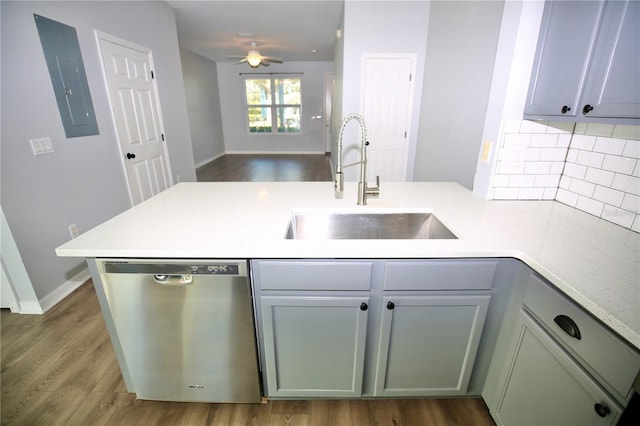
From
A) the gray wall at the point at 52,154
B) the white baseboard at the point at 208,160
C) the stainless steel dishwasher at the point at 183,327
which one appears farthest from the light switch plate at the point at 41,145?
the white baseboard at the point at 208,160

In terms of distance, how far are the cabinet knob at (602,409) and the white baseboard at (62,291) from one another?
3084mm

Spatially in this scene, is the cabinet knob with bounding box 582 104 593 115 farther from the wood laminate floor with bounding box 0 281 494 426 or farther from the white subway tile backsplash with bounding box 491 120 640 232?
the wood laminate floor with bounding box 0 281 494 426

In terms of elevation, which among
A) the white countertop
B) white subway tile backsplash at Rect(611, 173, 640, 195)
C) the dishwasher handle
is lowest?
the dishwasher handle

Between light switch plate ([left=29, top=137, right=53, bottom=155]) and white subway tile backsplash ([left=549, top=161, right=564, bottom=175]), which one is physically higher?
light switch plate ([left=29, top=137, right=53, bottom=155])

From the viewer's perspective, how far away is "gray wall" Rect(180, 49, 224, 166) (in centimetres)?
662

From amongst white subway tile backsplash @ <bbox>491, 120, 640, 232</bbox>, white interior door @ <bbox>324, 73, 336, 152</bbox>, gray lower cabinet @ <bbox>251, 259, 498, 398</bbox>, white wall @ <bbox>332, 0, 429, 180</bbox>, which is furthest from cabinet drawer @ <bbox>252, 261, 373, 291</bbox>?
white interior door @ <bbox>324, 73, 336, 152</bbox>

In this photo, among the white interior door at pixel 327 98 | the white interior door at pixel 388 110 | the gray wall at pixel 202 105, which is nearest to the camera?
the white interior door at pixel 388 110

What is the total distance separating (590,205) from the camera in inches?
55.1

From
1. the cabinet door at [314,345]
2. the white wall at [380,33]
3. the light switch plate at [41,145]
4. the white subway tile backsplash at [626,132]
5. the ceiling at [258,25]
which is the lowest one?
the cabinet door at [314,345]

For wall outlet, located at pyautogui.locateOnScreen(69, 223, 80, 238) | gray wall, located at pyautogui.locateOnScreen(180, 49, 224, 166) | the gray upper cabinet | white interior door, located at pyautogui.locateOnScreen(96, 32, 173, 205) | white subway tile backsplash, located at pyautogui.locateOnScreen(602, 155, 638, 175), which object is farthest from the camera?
gray wall, located at pyautogui.locateOnScreen(180, 49, 224, 166)

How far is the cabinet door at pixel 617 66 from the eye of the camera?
0.95m

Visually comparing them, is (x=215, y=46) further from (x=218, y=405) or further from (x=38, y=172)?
(x=218, y=405)

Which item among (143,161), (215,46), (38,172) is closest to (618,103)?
(38,172)

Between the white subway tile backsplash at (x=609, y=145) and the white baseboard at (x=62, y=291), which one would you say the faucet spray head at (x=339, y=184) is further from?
the white baseboard at (x=62, y=291)
